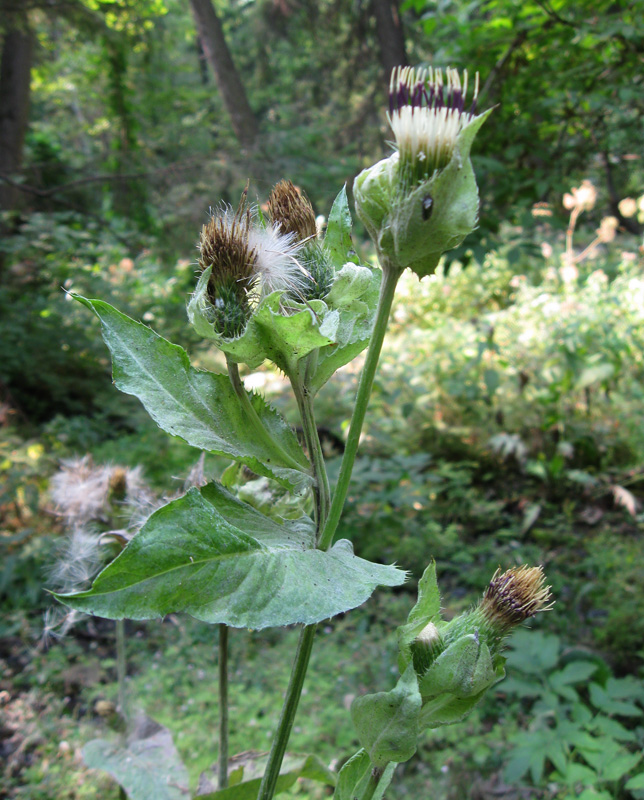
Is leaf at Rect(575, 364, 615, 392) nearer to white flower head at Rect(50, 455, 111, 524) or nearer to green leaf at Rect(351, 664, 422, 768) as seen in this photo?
white flower head at Rect(50, 455, 111, 524)

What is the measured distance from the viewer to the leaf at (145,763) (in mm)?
1126

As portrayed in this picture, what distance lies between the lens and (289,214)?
30.0 inches

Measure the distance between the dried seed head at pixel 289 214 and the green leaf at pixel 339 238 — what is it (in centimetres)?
3

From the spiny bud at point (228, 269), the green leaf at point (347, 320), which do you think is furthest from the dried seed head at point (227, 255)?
the green leaf at point (347, 320)

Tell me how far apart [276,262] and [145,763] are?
1.08m

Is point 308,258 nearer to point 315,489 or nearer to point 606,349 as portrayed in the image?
point 315,489

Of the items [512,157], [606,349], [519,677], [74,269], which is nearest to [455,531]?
[519,677]

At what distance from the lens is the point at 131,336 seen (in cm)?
67

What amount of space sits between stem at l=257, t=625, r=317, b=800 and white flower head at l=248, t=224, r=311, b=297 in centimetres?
41

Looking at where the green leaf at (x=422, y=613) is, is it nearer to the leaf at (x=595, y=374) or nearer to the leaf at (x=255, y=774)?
the leaf at (x=255, y=774)

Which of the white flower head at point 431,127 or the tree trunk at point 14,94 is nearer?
the white flower head at point 431,127

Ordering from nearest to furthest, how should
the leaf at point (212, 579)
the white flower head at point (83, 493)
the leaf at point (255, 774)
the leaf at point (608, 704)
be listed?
the leaf at point (212, 579) → the leaf at point (255, 774) → the white flower head at point (83, 493) → the leaf at point (608, 704)

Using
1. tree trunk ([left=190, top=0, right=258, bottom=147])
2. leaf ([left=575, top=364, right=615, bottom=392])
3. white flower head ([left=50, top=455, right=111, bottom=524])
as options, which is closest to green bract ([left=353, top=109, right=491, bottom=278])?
white flower head ([left=50, top=455, right=111, bottom=524])

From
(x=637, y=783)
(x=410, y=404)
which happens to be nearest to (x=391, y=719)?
(x=637, y=783)
